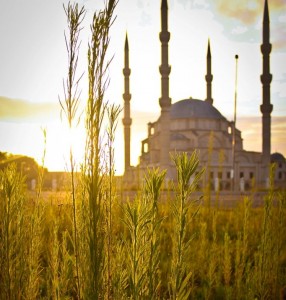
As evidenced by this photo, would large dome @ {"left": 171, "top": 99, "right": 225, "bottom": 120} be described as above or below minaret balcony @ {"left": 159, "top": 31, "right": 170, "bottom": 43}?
below

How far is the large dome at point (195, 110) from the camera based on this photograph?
4344 cm

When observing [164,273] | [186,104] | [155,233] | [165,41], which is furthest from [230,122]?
[155,233]

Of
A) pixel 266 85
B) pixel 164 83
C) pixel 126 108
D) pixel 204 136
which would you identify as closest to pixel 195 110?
pixel 204 136

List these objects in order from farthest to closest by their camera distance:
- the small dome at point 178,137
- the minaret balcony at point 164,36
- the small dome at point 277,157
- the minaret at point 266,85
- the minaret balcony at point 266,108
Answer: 1. the small dome at point 277,157
2. the small dome at point 178,137
3. the minaret balcony at point 266,108
4. the minaret at point 266,85
5. the minaret balcony at point 164,36

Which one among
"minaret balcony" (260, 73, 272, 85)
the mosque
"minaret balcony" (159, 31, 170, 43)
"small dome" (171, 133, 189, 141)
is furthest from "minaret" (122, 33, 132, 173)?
"minaret balcony" (260, 73, 272, 85)

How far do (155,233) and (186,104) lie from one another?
45.2 metres

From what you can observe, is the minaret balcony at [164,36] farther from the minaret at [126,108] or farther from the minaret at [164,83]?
the minaret at [126,108]

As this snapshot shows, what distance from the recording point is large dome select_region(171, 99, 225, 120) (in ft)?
143

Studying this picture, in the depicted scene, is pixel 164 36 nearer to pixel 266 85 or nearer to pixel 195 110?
pixel 266 85

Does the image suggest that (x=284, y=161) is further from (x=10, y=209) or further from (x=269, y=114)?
(x=10, y=209)

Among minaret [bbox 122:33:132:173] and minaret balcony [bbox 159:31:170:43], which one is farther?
minaret [bbox 122:33:132:173]

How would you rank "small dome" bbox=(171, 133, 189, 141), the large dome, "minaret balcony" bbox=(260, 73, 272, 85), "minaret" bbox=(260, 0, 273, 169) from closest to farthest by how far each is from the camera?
1. "minaret" bbox=(260, 0, 273, 169)
2. "minaret balcony" bbox=(260, 73, 272, 85)
3. "small dome" bbox=(171, 133, 189, 141)
4. the large dome

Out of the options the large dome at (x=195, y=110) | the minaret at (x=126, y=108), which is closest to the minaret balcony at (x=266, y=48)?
the minaret at (x=126, y=108)

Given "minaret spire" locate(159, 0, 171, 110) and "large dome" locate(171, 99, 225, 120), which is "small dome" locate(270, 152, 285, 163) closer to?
"large dome" locate(171, 99, 225, 120)
